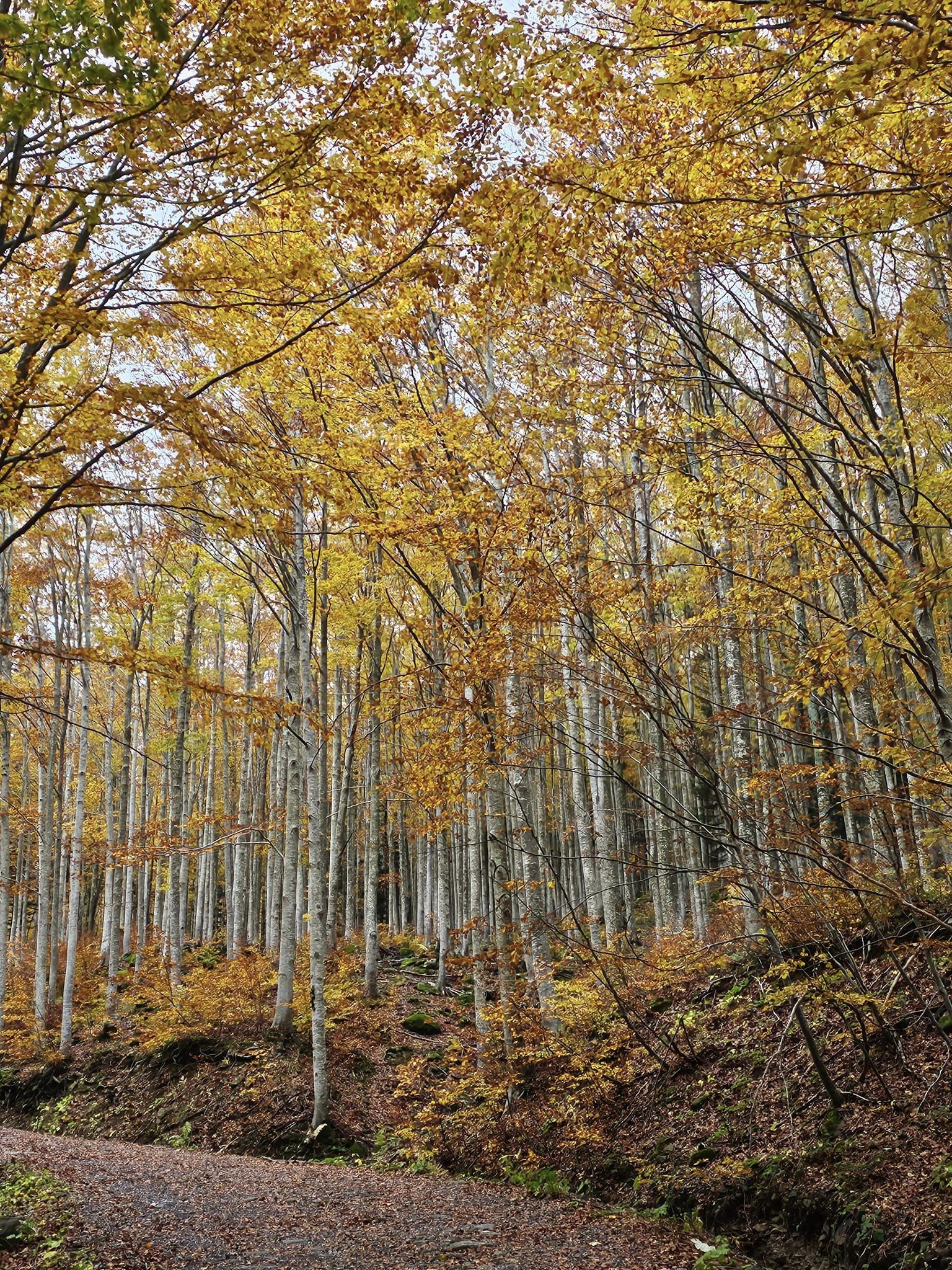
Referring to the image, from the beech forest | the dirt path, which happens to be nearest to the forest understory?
the beech forest

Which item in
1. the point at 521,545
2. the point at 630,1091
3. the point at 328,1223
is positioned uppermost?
the point at 521,545

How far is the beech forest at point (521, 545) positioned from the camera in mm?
4082

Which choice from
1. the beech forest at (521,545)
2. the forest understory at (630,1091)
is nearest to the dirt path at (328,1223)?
the beech forest at (521,545)

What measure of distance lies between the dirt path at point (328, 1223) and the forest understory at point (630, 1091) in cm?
51

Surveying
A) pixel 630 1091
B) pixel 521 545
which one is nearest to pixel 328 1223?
pixel 630 1091

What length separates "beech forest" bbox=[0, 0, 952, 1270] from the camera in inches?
161

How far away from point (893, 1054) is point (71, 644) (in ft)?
49.1

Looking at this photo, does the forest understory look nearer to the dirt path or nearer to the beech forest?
the beech forest

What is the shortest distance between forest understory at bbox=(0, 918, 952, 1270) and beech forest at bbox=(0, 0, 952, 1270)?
52 mm

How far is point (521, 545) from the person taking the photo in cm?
820

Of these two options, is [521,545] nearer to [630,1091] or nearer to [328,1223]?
[630,1091]

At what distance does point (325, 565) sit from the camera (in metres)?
12.4

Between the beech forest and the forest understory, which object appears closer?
the beech forest

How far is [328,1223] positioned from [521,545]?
20.5ft
